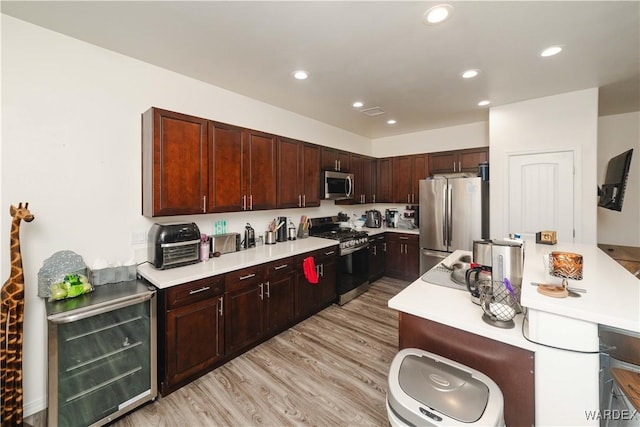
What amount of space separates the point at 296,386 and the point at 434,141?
174 inches

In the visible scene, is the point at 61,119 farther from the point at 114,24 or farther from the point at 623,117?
the point at 623,117

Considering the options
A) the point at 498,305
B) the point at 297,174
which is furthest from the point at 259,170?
the point at 498,305

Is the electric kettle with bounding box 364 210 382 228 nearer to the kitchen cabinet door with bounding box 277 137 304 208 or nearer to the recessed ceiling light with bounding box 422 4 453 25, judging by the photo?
the kitchen cabinet door with bounding box 277 137 304 208

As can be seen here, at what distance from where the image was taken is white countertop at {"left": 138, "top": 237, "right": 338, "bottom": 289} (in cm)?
197

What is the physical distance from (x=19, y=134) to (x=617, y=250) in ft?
20.7

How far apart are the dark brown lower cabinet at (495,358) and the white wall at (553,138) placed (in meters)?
2.67

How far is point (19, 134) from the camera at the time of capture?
1.75 meters

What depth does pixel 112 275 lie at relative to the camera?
6.75 feet

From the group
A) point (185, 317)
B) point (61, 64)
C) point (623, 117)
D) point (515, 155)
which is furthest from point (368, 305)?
point (623, 117)

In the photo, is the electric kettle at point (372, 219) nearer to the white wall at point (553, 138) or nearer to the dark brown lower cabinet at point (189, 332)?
the white wall at point (553, 138)

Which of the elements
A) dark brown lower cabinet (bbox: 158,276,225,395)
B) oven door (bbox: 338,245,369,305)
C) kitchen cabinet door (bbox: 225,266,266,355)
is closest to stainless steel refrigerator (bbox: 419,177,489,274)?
oven door (bbox: 338,245,369,305)

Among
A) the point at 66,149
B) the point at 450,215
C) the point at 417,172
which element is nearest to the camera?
the point at 66,149

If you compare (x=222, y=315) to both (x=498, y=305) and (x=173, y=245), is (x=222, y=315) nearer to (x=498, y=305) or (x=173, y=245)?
(x=173, y=245)

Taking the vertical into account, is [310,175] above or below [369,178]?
below
